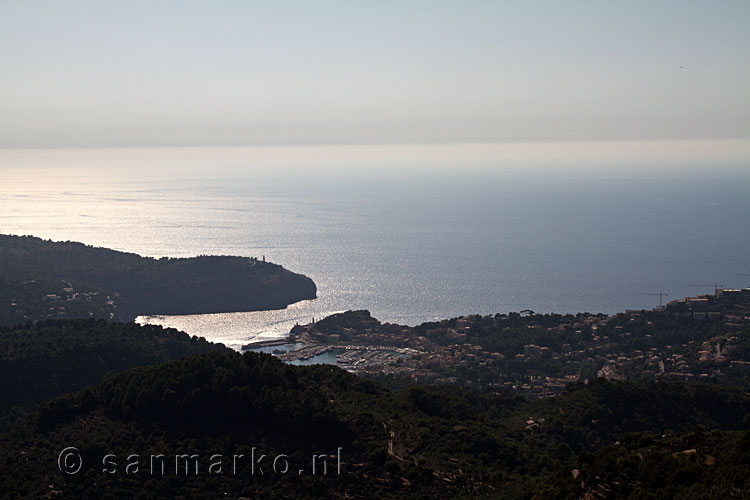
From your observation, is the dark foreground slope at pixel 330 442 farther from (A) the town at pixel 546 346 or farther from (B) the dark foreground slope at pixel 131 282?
(B) the dark foreground slope at pixel 131 282

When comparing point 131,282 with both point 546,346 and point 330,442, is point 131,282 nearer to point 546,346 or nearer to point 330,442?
point 546,346

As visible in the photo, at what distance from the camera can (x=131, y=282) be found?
6706 centimetres

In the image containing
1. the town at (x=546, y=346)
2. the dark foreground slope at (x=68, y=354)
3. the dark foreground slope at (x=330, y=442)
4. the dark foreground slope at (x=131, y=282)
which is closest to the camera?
the dark foreground slope at (x=330, y=442)

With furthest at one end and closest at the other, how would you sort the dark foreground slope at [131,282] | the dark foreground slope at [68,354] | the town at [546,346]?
1. the dark foreground slope at [131,282]
2. the town at [546,346]
3. the dark foreground slope at [68,354]

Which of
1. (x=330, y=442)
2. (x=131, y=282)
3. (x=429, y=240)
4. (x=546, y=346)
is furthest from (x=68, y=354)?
(x=429, y=240)

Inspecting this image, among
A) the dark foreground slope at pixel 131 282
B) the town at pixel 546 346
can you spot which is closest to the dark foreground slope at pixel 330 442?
the town at pixel 546 346

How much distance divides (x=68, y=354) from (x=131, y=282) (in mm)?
32429

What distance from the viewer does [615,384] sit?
3044 centimetres

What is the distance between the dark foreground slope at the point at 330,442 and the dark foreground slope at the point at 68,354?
9.12m

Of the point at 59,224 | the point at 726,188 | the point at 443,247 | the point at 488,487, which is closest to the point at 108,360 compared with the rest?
the point at 488,487

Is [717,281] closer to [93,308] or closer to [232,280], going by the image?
[232,280]

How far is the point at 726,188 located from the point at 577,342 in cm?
16105

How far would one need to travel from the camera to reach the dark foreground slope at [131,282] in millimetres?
58594

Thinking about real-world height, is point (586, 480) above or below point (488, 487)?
above
